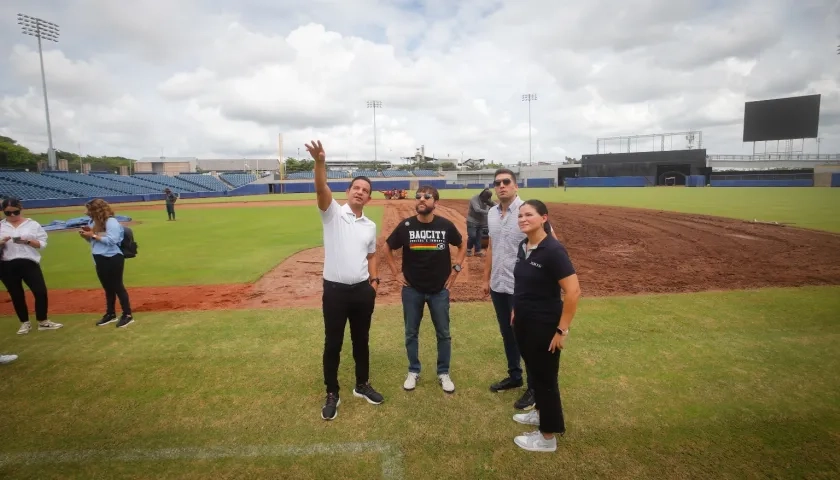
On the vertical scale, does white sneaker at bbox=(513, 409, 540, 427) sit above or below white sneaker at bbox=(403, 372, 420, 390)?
below

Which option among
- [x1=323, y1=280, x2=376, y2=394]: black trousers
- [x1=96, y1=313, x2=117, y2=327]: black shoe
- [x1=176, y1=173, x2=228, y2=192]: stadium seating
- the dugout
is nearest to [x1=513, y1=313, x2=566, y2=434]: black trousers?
[x1=323, y1=280, x2=376, y2=394]: black trousers

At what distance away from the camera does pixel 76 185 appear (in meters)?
40.9

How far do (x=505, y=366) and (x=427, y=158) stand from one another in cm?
12493

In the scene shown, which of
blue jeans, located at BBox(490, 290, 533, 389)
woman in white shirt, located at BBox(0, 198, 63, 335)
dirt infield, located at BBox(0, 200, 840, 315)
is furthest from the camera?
dirt infield, located at BBox(0, 200, 840, 315)

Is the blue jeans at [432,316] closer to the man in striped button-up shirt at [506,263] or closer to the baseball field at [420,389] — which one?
the baseball field at [420,389]

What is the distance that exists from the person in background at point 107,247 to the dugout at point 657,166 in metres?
69.5

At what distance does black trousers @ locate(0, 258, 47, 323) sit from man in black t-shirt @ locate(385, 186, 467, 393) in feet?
19.6

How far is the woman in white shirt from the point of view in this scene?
5.95 metres

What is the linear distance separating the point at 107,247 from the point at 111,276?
1.58ft

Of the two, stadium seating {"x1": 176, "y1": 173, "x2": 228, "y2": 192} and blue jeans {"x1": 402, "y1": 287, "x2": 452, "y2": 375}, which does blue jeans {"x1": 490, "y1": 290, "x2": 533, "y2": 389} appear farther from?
stadium seating {"x1": 176, "y1": 173, "x2": 228, "y2": 192}

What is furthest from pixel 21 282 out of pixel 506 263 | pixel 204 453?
pixel 506 263

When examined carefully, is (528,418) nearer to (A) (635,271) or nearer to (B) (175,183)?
(A) (635,271)

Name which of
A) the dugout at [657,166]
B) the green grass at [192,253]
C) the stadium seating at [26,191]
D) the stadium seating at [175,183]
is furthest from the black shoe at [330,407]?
the dugout at [657,166]

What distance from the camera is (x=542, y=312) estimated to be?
325cm
